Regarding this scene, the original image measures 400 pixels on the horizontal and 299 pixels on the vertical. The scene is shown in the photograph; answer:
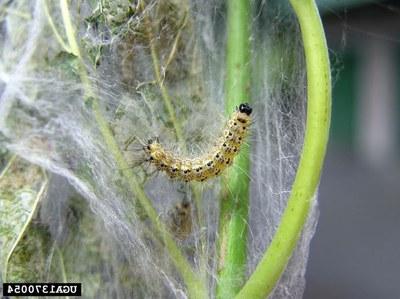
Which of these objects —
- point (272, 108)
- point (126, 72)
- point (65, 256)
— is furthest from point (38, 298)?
point (272, 108)

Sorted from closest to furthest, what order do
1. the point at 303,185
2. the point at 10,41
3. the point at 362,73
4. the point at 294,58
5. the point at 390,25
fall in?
the point at 303,185
the point at 294,58
the point at 10,41
the point at 390,25
the point at 362,73

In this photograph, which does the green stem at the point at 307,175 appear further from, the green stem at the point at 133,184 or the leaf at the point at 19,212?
the leaf at the point at 19,212

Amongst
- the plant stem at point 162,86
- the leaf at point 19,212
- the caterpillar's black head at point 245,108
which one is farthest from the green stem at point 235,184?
the leaf at point 19,212

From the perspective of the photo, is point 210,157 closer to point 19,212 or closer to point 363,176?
point 19,212

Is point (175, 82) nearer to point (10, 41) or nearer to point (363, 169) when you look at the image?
point (10, 41)

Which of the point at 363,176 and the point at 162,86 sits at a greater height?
the point at 162,86

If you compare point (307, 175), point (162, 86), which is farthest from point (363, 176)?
point (307, 175)
